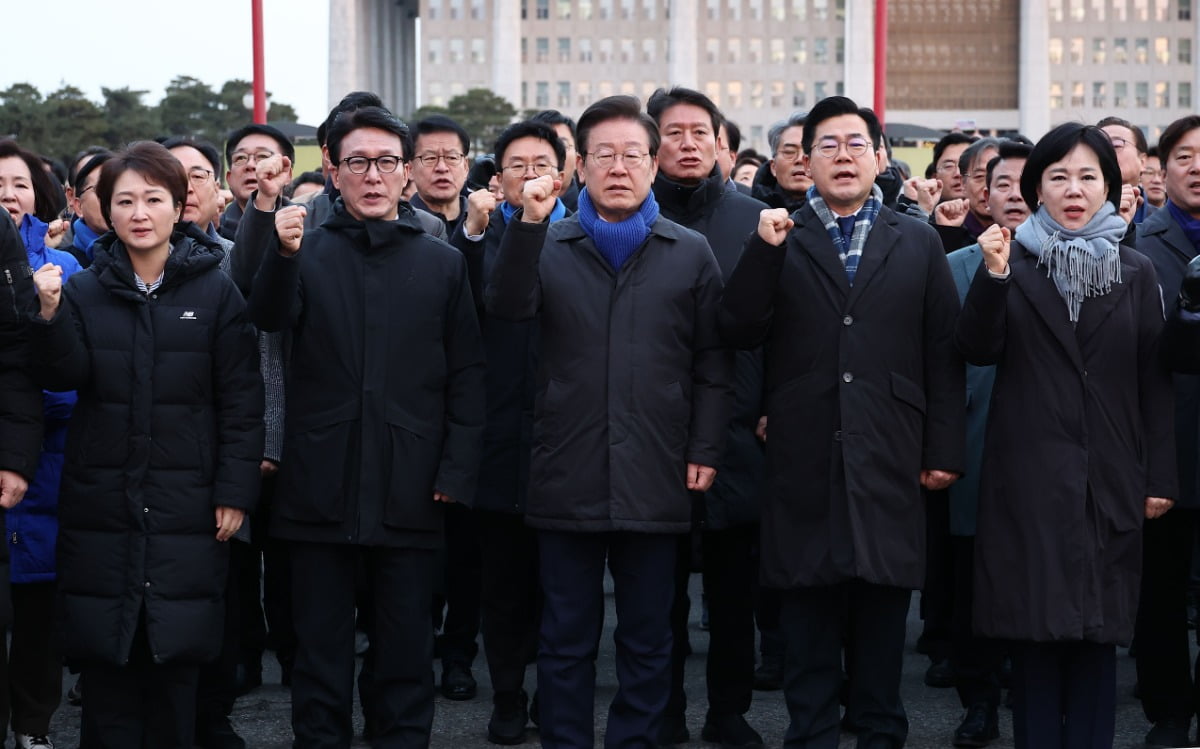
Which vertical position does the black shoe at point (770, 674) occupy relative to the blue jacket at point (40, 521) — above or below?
below

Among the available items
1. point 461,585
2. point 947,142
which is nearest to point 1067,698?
point 461,585

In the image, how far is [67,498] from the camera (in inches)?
193

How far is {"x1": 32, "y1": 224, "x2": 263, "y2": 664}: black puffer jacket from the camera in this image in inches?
189

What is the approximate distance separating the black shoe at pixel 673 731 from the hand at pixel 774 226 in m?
1.90

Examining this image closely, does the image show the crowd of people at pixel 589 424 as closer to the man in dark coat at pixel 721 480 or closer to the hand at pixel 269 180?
the hand at pixel 269 180

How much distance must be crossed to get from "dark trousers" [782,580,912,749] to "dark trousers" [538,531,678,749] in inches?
17.0

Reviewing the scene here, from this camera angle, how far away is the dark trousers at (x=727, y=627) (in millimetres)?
5621

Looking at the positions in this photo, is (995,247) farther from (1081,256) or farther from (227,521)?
(227,521)

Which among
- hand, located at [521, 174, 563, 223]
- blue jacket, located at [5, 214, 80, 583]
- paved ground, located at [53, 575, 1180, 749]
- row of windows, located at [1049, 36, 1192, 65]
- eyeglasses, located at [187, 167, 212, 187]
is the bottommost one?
paved ground, located at [53, 575, 1180, 749]

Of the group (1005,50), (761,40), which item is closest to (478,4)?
(761,40)

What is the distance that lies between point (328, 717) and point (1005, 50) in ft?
296

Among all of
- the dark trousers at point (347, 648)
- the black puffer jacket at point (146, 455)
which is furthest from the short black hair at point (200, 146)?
the dark trousers at point (347, 648)

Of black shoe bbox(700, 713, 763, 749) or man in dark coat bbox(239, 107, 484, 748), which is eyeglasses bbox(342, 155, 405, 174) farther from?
black shoe bbox(700, 713, 763, 749)

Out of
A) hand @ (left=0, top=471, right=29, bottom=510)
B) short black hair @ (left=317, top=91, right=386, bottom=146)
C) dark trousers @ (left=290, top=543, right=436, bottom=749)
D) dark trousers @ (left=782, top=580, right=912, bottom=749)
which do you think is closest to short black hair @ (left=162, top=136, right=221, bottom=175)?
short black hair @ (left=317, top=91, right=386, bottom=146)
